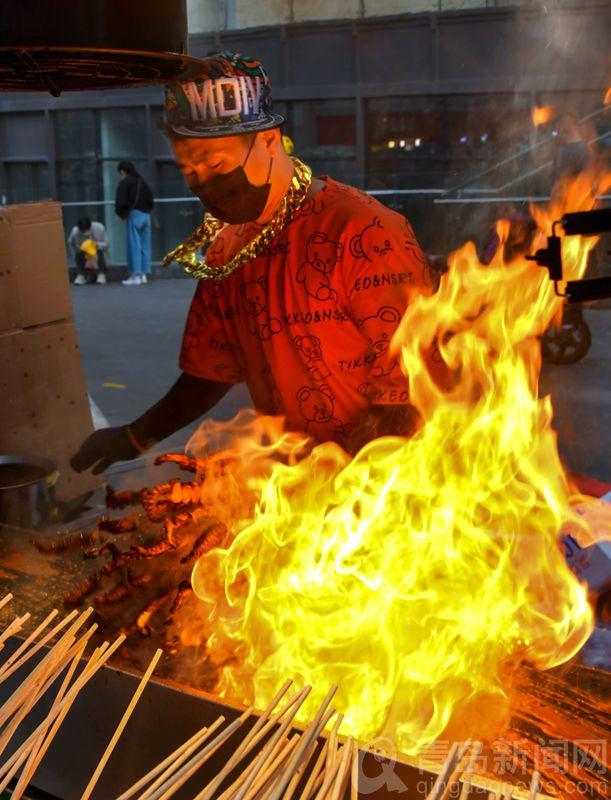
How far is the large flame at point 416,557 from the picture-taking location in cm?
204

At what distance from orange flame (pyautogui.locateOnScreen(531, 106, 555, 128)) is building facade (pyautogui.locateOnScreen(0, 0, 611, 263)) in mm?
91

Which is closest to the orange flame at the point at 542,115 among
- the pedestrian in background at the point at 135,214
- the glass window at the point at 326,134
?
the glass window at the point at 326,134

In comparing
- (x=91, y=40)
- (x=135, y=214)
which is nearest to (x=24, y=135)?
(x=135, y=214)

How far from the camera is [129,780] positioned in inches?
70.4

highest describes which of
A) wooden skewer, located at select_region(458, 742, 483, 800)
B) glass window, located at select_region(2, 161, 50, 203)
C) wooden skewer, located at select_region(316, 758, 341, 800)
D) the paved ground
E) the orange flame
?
the orange flame

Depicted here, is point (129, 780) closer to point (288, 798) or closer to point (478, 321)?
point (288, 798)

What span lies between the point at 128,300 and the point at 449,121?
6775mm

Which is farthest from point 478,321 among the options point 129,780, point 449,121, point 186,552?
point 449,121

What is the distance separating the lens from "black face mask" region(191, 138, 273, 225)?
270cm

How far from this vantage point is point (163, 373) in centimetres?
917

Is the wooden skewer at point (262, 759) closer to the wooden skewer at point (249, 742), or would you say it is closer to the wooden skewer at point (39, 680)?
the wooden skewer at point (249, 742)

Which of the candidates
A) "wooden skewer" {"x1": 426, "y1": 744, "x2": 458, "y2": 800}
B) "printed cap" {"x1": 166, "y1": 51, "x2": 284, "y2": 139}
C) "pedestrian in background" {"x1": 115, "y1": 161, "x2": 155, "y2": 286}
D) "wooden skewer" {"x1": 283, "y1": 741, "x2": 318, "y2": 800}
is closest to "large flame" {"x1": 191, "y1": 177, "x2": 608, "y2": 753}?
"wooden skewer" {"x1": 283, "y1": 741, "x2": 318, "y2": 800}

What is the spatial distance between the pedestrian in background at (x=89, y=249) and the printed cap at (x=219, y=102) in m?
14.0

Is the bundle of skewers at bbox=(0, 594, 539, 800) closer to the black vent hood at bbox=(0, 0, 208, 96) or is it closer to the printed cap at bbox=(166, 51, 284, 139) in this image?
the black vent hood at bbox=(0, 0, 208, 96)
